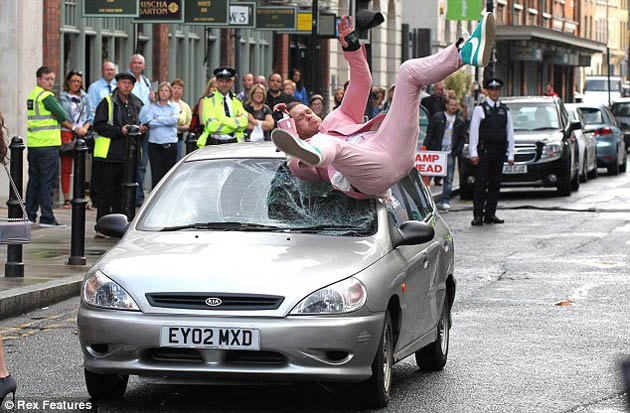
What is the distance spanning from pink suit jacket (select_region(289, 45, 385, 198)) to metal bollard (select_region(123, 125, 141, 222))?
6.81 m

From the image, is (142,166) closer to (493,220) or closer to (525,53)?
(493,220)

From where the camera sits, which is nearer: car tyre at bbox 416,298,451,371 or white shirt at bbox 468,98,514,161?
car tyre at bbox 416,298,451,371

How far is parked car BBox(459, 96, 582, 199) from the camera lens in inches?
1048

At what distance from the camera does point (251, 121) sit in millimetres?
18531

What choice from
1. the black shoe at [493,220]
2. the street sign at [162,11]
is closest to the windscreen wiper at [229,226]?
the black shoe at [493,220]

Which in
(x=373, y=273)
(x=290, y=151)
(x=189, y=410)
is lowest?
(x=189, y=410)

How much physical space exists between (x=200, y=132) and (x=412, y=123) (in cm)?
1080

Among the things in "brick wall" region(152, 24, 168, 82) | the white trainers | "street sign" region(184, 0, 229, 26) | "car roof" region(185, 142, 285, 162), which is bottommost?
"car roof" region(185, 142, 285, 162)

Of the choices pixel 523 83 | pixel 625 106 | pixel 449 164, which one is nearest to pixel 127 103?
pixel 449 164

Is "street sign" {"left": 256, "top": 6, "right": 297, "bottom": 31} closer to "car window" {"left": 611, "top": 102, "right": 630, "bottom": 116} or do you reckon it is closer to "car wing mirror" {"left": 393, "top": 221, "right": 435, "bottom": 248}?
"car wing mirror" {"left": 393, "top": 221, "right": 435, "bottom": 248}

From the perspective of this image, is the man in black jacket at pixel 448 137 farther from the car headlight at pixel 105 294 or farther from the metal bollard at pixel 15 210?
the car headlight at pixel 105 294

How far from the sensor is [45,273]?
13.6 m

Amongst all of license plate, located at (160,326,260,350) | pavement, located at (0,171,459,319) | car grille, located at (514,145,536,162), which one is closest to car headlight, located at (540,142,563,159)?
car grille, located at (514,145,536,162)

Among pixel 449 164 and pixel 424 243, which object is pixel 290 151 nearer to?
pixel 424 243
